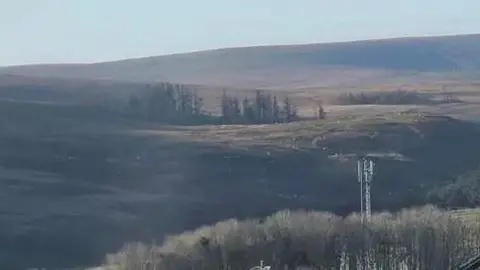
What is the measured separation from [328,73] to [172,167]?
90.0 m

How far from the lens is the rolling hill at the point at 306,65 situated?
454ft

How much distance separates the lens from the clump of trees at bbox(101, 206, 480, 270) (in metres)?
28.5

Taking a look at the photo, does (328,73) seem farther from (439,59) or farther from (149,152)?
(149,152)

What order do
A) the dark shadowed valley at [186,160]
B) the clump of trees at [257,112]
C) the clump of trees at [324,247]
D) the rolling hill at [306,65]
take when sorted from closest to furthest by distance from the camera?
the clump of trees at [324,247], the dark shadowed valley at [186,160], the clump of trees at [257,112], the rolling hill at [306,65]

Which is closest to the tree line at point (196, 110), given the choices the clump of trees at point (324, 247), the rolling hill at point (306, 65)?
the clump of trees at point (324, 247)

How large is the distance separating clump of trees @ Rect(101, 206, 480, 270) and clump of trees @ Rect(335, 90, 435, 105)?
2484 inches

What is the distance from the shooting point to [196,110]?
79812mm

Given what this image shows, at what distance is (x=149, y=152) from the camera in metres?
59.6

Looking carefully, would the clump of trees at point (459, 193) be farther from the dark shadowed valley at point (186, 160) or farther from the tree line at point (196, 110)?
the tree line at point (196, 110)

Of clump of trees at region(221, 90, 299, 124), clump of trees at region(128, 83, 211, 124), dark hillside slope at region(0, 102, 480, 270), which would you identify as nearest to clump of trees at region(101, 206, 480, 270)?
dark hillside slope at region(0, 102, 480, 270)

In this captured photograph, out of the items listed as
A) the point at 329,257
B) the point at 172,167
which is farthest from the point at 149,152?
the point at 329,257

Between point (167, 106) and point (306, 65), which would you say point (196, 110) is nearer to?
point (167, 106)

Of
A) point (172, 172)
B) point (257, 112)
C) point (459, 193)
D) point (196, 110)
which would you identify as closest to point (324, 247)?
point (459, 193)

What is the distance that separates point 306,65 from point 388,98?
56528 mm
